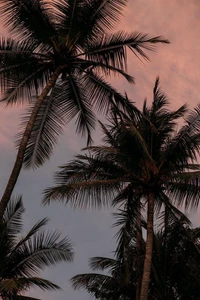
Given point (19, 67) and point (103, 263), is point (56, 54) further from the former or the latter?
point (103, 263)

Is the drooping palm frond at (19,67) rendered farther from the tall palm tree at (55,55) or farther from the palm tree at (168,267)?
the palm tree at (168,267)

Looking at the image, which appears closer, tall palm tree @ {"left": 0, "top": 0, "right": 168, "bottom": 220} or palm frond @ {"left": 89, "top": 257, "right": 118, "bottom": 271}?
tall palm tree @ {"left": 0, "top": 0, "right": 168, "bottom": 220}

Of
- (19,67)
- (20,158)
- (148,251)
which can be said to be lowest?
(148,251)

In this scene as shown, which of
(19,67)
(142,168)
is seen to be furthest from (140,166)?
(19,67)

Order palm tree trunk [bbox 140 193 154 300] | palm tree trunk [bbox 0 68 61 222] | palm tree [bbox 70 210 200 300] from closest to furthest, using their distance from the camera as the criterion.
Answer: palm tree trunk [bbox 0 68 61 222] < palm tree trunk [bbox 140 193 154 300] < palm tree [bbox 70 210 200 300]

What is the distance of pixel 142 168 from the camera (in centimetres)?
1609

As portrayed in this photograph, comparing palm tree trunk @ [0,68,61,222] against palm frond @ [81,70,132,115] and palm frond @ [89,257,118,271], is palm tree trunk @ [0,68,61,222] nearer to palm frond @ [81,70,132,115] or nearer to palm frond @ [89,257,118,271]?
palm frond @ [81,70,132,115]

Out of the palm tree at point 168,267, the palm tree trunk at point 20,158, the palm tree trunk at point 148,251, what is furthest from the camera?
the palm tree at point 168,267

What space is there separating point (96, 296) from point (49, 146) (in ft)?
30.3

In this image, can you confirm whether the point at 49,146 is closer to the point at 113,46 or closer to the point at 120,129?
the point at 120,129

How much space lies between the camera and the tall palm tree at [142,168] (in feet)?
51.3

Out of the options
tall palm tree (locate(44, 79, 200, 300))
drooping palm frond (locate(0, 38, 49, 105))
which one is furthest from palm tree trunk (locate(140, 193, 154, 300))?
drooping palm frond (locate(0, 38, 49, 105))

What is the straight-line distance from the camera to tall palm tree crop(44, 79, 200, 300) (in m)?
15.6

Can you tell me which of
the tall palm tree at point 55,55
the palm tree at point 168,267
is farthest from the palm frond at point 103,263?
the tall palm tree at point 55,55
